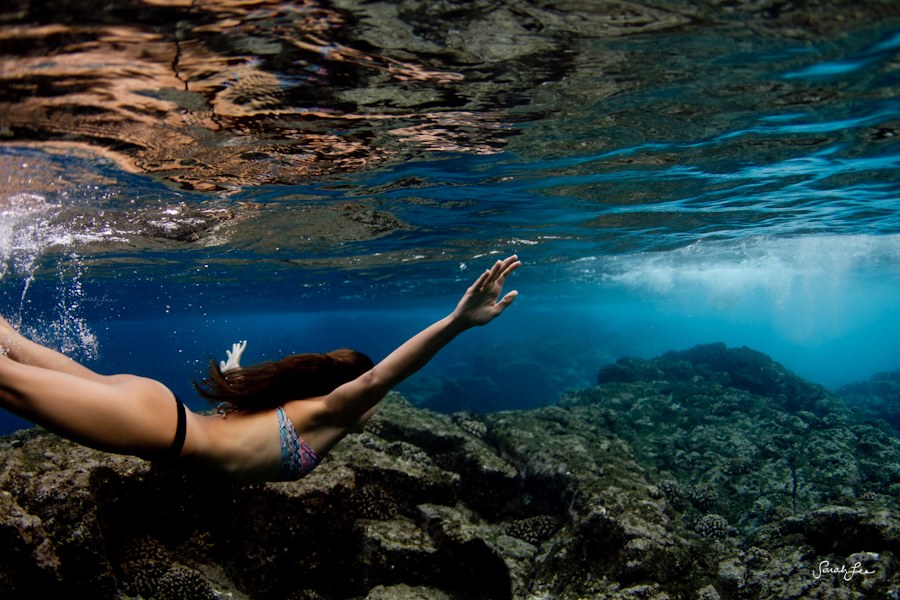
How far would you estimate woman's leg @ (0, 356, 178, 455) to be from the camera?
2.50 metres

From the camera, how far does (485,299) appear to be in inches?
152

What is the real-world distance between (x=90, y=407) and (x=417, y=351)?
6.63 ft

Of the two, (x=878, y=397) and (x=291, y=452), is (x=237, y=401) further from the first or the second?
(x=878, y=397)

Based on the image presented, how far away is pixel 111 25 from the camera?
17.0 feet

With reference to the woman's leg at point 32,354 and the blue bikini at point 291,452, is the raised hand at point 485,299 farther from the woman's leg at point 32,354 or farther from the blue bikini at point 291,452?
the woman's leg at point 32,354

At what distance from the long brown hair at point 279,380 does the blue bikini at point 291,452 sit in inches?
6.8

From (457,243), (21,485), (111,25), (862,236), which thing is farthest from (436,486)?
(862,236)

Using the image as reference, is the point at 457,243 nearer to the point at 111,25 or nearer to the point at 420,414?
the point at 420,414

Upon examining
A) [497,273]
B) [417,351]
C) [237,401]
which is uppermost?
[497,273]

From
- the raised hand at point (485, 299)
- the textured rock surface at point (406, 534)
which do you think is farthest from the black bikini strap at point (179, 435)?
the textured rock surface at point (406, 534)

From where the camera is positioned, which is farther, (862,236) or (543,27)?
(862,236)

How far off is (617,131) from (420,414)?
8.20 meters

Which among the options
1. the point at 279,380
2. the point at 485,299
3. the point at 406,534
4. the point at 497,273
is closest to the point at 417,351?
the point at 485,299

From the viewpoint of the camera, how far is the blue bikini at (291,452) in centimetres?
374
